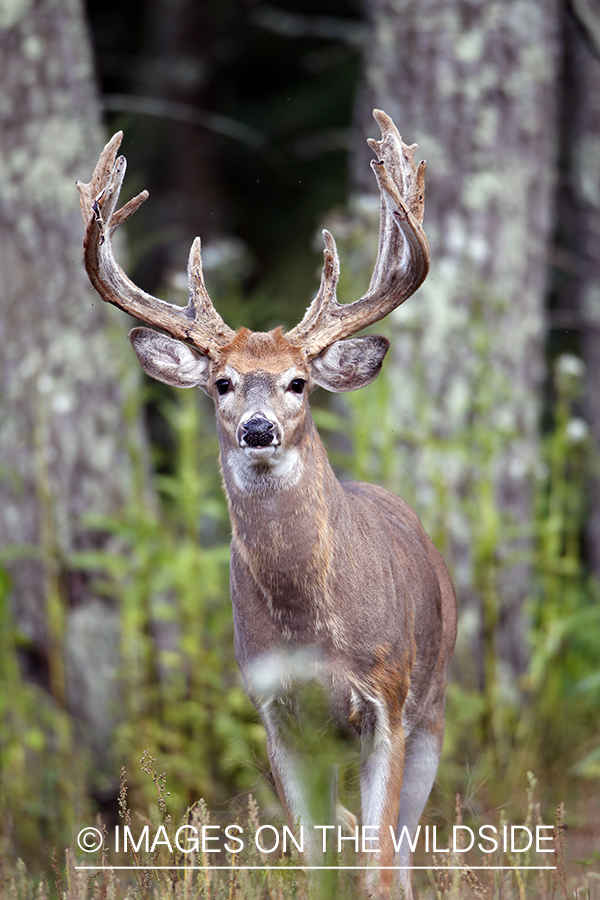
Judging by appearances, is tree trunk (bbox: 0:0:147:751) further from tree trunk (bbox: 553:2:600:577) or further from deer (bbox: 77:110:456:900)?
tree trunk (bbox: 553:2:600:577)

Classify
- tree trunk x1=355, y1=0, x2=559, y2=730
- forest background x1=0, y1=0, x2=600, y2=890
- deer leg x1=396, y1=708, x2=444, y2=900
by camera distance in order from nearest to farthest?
deer leg x1=396, y1=708, x2=444, y2=900, forest background x1=0, y1=0, x2=600, y2=890, tree trunk x1=355, y1=0, x2=559, y2=730

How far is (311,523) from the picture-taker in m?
3.70

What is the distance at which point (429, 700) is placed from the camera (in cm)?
417

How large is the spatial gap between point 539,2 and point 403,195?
4148mm

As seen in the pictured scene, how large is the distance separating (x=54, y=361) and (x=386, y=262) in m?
3.45

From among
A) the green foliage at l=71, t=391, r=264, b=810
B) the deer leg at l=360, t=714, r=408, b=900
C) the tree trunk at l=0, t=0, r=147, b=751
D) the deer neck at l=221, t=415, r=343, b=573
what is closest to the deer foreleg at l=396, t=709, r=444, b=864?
Answer: the deer leg at l=360, t=714, r=408, b=900

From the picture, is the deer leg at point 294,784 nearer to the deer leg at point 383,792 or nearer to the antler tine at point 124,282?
the deer leg at point 383,792

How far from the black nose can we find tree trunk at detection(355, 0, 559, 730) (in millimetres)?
3240

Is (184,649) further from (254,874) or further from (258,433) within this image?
(258,433)

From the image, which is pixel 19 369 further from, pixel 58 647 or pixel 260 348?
pixel 260 348

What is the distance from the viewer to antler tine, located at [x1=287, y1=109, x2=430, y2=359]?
12.1 feet

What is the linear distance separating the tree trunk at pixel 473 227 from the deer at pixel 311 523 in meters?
2.86

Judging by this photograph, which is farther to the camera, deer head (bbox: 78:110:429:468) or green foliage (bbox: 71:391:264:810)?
green foliage (bbox: 71:391:264:810)

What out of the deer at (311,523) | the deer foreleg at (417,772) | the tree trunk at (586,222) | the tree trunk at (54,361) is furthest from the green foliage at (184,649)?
the tree trunk at (586,222)
